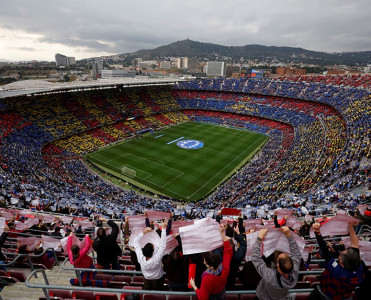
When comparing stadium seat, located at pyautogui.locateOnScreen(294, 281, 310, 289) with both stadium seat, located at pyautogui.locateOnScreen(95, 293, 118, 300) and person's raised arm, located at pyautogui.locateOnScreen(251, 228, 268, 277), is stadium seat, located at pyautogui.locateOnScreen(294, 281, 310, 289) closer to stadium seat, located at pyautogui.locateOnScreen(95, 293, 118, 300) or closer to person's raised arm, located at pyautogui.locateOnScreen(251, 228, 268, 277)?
person's raised arm, located at pyautogui.locateOnScreen(251, 228, 268, 277)

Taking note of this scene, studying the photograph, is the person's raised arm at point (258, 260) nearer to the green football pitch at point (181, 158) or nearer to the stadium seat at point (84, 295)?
the stadium seat at point (84, 295)

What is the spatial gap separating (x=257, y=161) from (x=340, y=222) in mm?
32329

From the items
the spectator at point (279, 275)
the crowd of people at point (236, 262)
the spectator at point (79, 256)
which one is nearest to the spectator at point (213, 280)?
the crowd of people at point (236, 262)

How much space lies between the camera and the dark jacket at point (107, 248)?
5578 millimetres

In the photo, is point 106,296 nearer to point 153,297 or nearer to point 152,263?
point 153,297

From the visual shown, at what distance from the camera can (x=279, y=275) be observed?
3590mm

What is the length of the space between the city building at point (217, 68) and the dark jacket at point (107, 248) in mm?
184663

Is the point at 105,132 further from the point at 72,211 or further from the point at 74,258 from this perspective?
the point at 74,258

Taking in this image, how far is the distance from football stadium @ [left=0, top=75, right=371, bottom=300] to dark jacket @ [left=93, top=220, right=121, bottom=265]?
69mm

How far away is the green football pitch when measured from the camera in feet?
106

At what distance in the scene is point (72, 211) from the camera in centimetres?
1603

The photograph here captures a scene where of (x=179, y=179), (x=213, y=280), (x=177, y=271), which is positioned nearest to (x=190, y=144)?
(x=179, y=179)

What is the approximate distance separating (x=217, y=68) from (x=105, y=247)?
636 feet

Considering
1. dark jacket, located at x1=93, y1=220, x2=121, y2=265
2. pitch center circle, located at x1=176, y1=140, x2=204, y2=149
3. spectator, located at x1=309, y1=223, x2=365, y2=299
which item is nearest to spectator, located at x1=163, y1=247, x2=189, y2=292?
dark jacket, located at x1=93, y1=220, x2=121, y2=265
